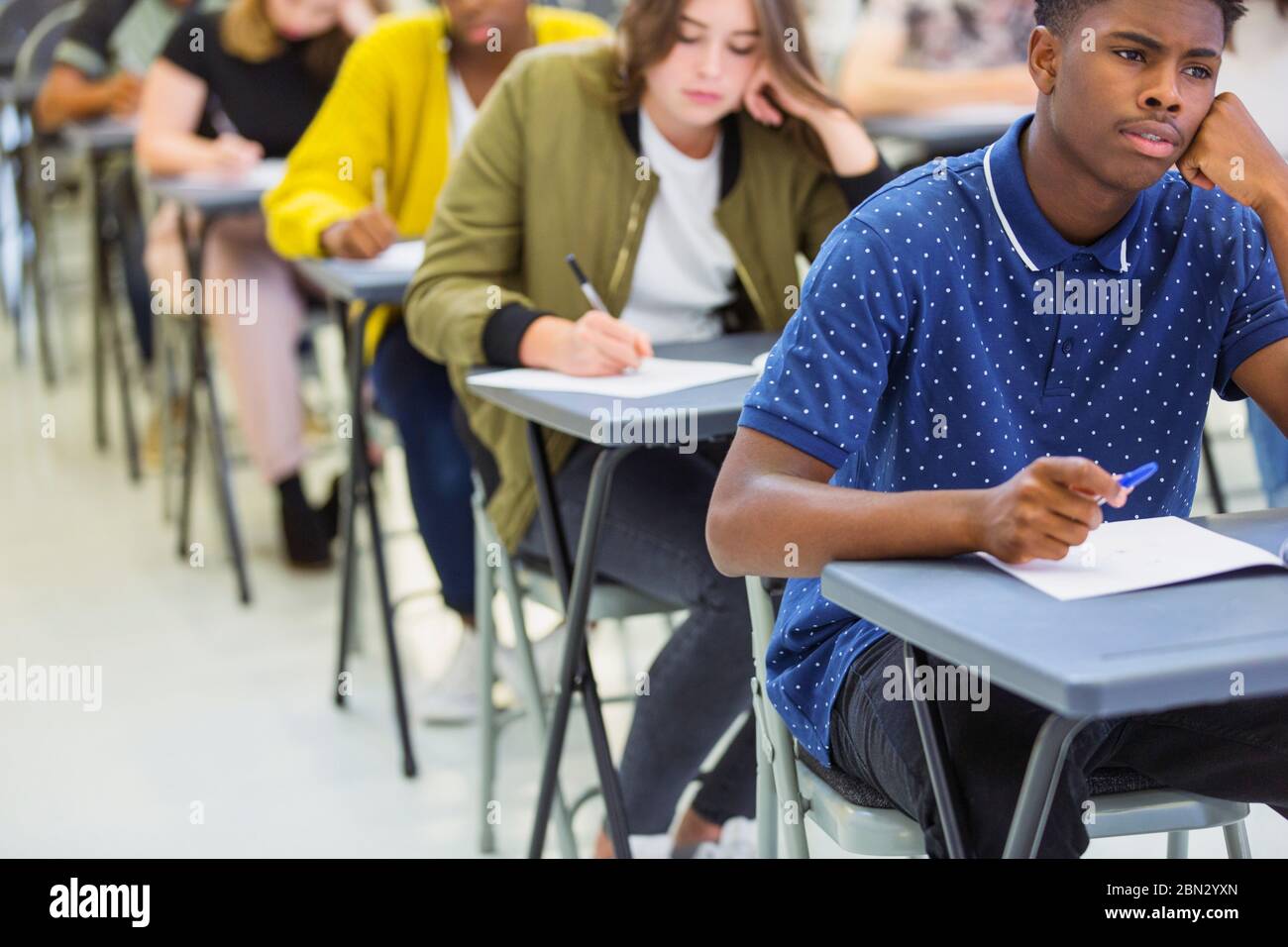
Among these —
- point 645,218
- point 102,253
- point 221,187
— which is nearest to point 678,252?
point 645,218

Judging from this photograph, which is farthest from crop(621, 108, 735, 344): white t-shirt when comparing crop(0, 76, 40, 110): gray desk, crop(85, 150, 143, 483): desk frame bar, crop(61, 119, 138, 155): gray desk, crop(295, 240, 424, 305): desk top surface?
crop(0, 76, 40, 110): gray desk

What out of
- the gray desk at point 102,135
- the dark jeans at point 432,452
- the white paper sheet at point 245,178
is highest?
the white paper sheet at point 245,178

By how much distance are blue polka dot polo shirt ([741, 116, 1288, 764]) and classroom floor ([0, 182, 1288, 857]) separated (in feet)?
1.49

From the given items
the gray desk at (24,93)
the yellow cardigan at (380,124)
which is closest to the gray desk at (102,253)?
the gray desk at (24,93)

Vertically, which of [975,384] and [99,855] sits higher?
[975,384]

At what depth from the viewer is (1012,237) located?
142 cm

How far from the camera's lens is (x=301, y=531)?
12.1 feet

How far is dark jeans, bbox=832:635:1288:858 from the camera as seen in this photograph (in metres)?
1.30

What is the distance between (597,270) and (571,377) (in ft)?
1.15

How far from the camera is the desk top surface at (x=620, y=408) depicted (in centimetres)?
174

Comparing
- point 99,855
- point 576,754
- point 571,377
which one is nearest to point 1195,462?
point 571,377

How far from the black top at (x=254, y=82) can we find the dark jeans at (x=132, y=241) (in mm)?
845

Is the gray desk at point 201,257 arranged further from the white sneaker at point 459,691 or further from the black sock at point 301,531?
the white sneaker at point 459,691
